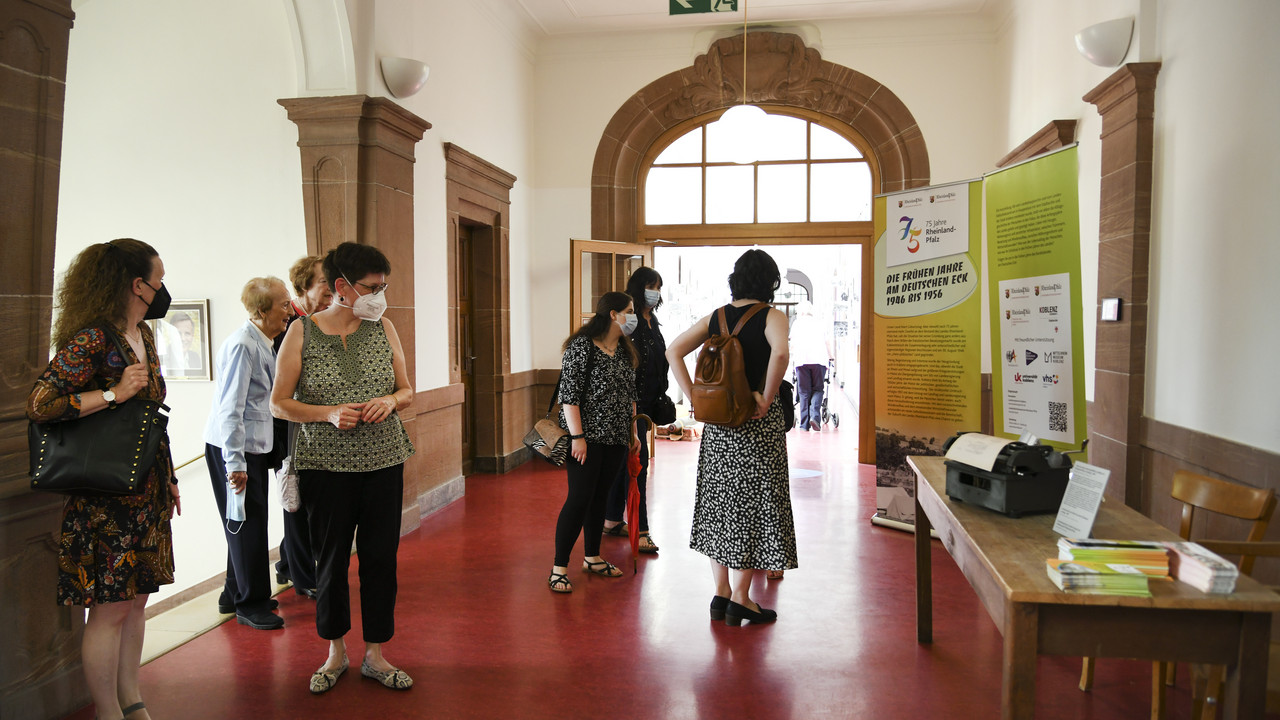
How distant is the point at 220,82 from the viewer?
523 cm

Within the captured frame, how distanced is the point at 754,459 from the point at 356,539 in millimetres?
1605

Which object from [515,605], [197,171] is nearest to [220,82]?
[197,171]

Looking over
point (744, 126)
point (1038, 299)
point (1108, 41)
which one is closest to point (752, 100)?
point (744, 126)

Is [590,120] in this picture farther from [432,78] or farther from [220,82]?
[220,82]

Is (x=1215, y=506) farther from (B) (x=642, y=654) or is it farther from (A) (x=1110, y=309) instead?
(B) (x=642, y=654)

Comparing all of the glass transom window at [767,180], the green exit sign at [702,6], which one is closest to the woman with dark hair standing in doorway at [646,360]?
the green exit sign at [702,6]

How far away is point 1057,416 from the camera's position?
13.1 ft

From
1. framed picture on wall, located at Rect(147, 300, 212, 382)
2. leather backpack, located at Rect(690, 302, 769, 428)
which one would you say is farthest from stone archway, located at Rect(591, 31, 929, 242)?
leather backpack, located at Rect(690, 302, 769, 428)

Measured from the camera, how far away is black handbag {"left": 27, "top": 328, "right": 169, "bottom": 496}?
2332 millimetres

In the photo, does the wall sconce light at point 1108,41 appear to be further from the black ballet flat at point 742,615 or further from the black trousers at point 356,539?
the black trousers at point 356,539

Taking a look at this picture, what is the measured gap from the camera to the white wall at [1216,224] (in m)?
3.11

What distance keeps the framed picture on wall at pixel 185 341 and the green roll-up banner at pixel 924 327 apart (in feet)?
14.5

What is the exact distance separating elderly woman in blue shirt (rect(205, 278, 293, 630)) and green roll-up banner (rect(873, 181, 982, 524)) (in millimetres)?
3506

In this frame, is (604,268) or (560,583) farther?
(604,268)
